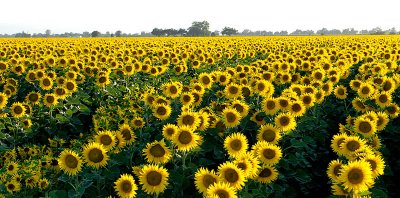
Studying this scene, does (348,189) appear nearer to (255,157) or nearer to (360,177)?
(360,177)

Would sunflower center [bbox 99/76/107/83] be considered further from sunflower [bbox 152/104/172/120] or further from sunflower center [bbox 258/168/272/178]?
sunflower center [bbox 258/168/272/178]

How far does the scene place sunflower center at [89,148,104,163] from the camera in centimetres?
459

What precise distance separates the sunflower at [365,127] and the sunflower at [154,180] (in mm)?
2748

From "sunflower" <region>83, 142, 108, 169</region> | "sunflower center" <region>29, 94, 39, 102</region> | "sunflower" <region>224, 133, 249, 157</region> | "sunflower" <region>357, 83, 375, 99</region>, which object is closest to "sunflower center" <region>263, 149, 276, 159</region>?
"sunflower" <region>224, 133, 249, 157</region>

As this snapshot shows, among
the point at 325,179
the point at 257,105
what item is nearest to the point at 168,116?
the point at 257,105

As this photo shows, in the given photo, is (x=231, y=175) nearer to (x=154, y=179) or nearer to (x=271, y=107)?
(x=154, y=179)

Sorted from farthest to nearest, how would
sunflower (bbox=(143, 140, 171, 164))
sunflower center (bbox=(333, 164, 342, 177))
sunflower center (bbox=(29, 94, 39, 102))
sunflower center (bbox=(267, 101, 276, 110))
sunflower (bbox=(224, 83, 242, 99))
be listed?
1. sunflower center (bbox=(29, 94, 39, 102))
2. sunflower (bbox=(224, 83, 242, 99))
3. sunflower center (bbox=(267, 101, 276, 110))
4. sunflower (bbox=(143, 140, 171, 164))
5. sunflower center (bbox=(333, 164, 342, 177))

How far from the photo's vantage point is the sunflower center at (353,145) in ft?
14.3

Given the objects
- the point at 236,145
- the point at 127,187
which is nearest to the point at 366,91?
the point at 236,145

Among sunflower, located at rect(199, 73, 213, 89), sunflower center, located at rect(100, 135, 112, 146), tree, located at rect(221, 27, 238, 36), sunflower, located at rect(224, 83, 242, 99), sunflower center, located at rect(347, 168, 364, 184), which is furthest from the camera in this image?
tree, located at rect(221, 27, 238, 36)

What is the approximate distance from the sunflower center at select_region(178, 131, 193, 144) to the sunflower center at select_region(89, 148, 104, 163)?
0.89m

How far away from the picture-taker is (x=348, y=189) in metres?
3.72

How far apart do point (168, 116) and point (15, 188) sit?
7.46ft

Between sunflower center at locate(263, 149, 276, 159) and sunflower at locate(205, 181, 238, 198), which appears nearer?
sunflower at locate(205, 181, 238, 198)
